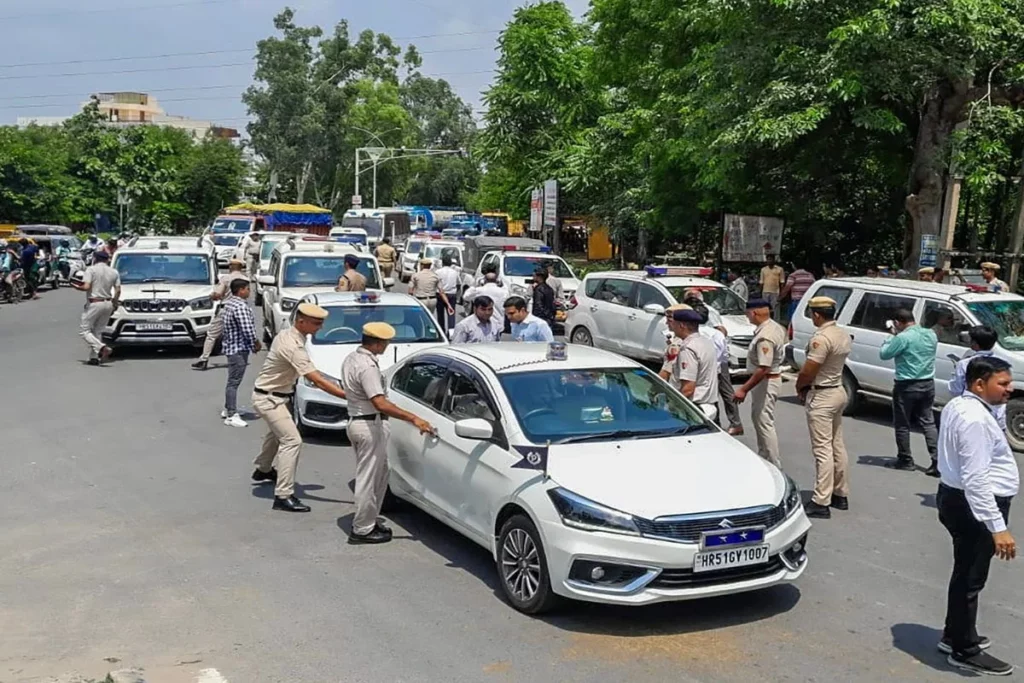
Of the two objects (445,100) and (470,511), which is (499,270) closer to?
(470,511)

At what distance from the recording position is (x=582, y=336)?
18953 millimetres

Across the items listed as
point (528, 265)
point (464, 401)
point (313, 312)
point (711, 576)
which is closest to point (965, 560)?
point (711, 576)

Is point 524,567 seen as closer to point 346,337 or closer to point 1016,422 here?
point 346,337

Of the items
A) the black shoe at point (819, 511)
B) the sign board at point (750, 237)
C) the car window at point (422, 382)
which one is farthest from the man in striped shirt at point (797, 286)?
the car window at point (422, 382)

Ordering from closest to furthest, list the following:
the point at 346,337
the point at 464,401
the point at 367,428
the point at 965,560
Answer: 1. the point at 965,560
2. the point at 464,401
3. the point at 367,428
4. the point at 346,337

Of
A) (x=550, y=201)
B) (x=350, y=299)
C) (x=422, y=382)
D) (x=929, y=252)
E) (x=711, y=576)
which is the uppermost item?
(x=550, y=201)

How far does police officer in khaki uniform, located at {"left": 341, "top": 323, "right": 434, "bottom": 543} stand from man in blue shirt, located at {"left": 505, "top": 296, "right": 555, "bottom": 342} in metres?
3.14

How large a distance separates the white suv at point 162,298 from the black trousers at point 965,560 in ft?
47.8

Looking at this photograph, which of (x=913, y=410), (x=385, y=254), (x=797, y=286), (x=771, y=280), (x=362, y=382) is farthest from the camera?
(x=385, y=254)

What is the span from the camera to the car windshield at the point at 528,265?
965 inches

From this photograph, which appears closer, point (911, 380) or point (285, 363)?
point (285, 363)

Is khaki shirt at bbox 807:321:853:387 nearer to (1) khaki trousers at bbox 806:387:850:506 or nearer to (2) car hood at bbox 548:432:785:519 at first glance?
(1) khaki trousers at bbox 806:387:850:506

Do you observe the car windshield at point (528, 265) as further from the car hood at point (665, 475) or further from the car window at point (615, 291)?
the car hood at point (665, 475)

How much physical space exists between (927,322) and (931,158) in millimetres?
7293
